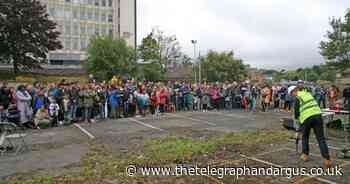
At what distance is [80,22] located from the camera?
7088 centimetres

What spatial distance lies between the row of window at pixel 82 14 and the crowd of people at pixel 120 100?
5915 cm

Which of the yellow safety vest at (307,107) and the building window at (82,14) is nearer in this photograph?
the yellow safety vest at (307,107)

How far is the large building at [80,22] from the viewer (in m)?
67.9

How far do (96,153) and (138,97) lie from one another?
7.76 m

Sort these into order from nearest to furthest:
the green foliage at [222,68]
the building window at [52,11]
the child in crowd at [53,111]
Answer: the child in crowd at [53,111] → the green foliage at [222,68] → the building window at [52,11]

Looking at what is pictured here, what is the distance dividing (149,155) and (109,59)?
1565 inches

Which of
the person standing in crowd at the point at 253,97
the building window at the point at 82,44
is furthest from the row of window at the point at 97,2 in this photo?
the person standing in crowd at the point at 253,97

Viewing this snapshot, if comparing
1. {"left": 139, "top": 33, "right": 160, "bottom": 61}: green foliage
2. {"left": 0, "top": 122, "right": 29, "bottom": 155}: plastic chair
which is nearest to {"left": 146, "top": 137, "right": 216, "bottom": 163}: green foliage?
{"left": 0, "top": 122, "right": 29, "bottom": 155}: plastic chair

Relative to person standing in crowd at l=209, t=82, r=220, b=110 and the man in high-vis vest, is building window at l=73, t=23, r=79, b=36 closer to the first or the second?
person standing in crowd at l=209, t=82, r=220, b=110

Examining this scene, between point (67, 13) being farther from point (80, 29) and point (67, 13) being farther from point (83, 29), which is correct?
point (83, 29)

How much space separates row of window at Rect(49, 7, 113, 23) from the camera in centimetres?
6756

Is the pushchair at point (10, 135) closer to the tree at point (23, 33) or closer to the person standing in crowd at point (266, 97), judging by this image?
the person standing in crowd at point (266, 97)

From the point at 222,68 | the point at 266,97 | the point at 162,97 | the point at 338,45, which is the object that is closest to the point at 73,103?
the point at 162,97

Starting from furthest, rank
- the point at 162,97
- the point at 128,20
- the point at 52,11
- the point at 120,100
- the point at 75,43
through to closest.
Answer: the point at 128,20 → the point at 75,43 → the point at 52,11 → the point at 162,97 → the point at 120,100
